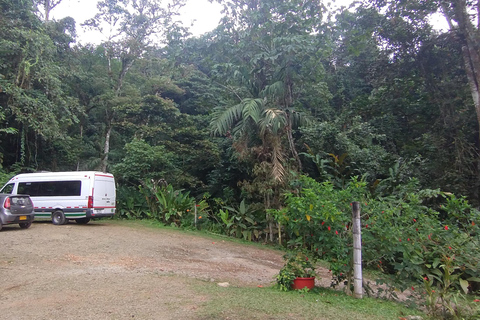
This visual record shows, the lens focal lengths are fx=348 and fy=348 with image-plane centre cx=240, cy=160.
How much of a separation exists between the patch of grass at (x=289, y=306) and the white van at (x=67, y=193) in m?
8.83

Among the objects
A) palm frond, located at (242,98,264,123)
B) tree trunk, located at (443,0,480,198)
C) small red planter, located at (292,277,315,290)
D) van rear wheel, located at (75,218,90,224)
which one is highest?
tree trunk, located at (443,0,480,198)

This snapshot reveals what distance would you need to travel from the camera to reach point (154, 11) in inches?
1098

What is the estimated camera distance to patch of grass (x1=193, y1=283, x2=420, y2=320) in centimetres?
443

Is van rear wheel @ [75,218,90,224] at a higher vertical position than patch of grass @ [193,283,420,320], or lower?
higher

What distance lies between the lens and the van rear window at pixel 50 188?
43.5 feet

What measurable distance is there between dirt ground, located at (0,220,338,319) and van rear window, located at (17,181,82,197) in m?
1.50

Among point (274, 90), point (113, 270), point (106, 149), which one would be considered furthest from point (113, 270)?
point (106, 149)

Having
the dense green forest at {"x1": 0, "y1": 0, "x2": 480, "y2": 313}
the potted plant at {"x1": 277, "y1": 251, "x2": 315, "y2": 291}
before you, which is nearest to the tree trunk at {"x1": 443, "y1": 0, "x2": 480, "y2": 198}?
the dense green forest at {"x1": 0, "y1": 0, "x2": 480, "y2": 313}

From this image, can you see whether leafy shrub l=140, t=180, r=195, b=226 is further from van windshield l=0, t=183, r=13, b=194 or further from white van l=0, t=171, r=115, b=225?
van windshield l=0, t=183, r=13, b=194

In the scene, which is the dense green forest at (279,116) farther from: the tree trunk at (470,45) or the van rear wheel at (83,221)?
the van rear wheel at (83,221)

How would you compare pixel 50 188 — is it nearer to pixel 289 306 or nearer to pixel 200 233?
pixel 200 233

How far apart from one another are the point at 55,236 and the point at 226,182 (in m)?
8.49

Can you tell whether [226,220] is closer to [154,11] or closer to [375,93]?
[375,93]

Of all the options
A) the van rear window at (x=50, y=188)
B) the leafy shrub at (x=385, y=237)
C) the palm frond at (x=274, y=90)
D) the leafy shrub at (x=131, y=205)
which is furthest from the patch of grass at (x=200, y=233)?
the leafy shrub at (x=385, y=237)
